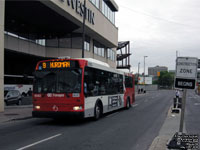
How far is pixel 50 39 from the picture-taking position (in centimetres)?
3105

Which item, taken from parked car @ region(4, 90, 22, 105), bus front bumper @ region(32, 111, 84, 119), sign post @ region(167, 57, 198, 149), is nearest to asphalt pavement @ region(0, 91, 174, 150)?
bus front bumper @ region(32, 111, 84, 119)

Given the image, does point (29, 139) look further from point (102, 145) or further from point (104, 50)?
point (104, 50)

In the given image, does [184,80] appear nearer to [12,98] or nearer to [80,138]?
[80,138]

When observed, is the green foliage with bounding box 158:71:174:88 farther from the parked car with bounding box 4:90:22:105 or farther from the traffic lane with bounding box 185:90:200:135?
the parked car with bounding box 4:90:22:105

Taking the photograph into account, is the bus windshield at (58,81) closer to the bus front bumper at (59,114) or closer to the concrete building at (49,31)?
the bus front bumper at (59,114)

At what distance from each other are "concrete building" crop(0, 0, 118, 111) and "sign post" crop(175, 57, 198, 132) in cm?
1353

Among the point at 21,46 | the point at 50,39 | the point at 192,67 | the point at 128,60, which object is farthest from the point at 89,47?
the point at 192,67

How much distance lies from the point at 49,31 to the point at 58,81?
20.2 meters

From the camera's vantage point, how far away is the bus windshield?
11578 millimetres

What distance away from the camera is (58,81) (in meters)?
11.8

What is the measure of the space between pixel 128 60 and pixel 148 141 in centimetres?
4569

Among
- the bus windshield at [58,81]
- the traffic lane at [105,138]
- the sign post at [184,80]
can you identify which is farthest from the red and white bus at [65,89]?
the sign post at [184,80]

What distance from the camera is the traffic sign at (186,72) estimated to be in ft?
20.6

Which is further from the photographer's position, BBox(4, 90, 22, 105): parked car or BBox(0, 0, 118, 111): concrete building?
BBox(0, 0, 118, 111): concrete building
